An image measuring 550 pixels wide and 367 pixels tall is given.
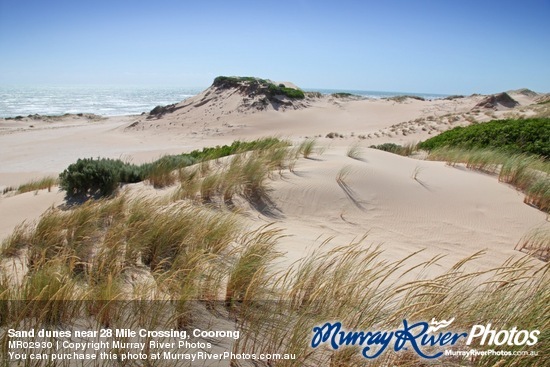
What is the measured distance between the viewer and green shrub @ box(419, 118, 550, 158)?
987 cm

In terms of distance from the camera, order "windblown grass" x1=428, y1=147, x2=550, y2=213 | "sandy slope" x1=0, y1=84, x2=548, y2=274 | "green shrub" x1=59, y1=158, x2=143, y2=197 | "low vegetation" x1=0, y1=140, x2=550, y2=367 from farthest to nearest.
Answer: "green shrub" x1=59, y1=158, x2=143, y2=197 → "windblown grass" x1=428, y1=147, x2=550, y2=213 → "sandy slope" x1=0, y1=84, x2=548, y2=274 → "low vegetation" x1=0, y1=140, x2=550, y2=367

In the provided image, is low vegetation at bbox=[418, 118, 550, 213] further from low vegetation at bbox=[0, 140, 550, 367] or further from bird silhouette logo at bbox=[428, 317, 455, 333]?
bird silhouette logo at bbox=[428, 317, 455, 333]

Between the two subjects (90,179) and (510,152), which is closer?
(90,179)

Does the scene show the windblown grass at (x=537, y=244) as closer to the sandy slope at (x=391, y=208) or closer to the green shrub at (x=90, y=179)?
the sandy slope at (x=391, y=208)

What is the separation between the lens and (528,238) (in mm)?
5250

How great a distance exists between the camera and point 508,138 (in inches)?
419

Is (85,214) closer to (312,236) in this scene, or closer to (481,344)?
(312,236)

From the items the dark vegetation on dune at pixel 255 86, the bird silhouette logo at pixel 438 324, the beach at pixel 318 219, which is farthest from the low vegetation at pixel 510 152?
the dark vegetation on dune at pixel 255 86

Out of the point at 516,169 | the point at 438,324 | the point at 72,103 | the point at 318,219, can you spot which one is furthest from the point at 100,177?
the point at 72,103

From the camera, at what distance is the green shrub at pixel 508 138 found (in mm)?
9867

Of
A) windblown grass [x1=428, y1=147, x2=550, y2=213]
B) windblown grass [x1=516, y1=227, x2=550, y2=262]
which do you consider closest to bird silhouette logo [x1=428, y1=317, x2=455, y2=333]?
windblown grass [x1=516, y1=227, x2=550, y2=262]

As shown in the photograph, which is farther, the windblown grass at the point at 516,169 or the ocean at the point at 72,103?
the ocean at the point at 72,103

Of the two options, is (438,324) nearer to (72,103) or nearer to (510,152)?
(510,152)

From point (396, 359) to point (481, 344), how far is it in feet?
1.70
